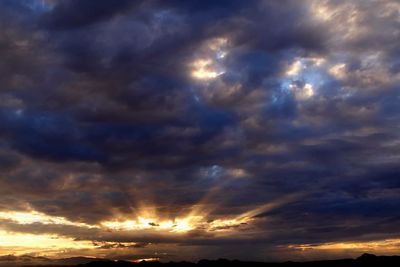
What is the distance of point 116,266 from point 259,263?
4420cm

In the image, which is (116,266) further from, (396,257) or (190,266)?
(396,257)

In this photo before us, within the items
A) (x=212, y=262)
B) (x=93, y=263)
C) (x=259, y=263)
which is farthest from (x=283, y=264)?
(x=93, y=263)

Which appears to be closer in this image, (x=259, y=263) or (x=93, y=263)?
(x=259, y=263)

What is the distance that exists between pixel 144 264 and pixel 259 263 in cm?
3495

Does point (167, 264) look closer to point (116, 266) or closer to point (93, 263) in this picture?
point (116, 266)

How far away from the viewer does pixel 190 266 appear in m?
138

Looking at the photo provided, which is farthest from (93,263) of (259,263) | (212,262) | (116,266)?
(259,263)

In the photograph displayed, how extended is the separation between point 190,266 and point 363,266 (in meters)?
48.7

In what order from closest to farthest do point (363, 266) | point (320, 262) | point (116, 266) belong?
1. point (363, 266)
2. point (320, 262)
3. point (116, 266)

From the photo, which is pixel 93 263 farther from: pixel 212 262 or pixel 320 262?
pixel 320 262

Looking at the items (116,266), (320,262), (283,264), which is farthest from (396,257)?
(116,266)

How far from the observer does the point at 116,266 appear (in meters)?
145

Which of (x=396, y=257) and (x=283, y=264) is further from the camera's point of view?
(x=283, y=264)

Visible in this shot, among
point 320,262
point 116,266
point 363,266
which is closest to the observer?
point 363,266
